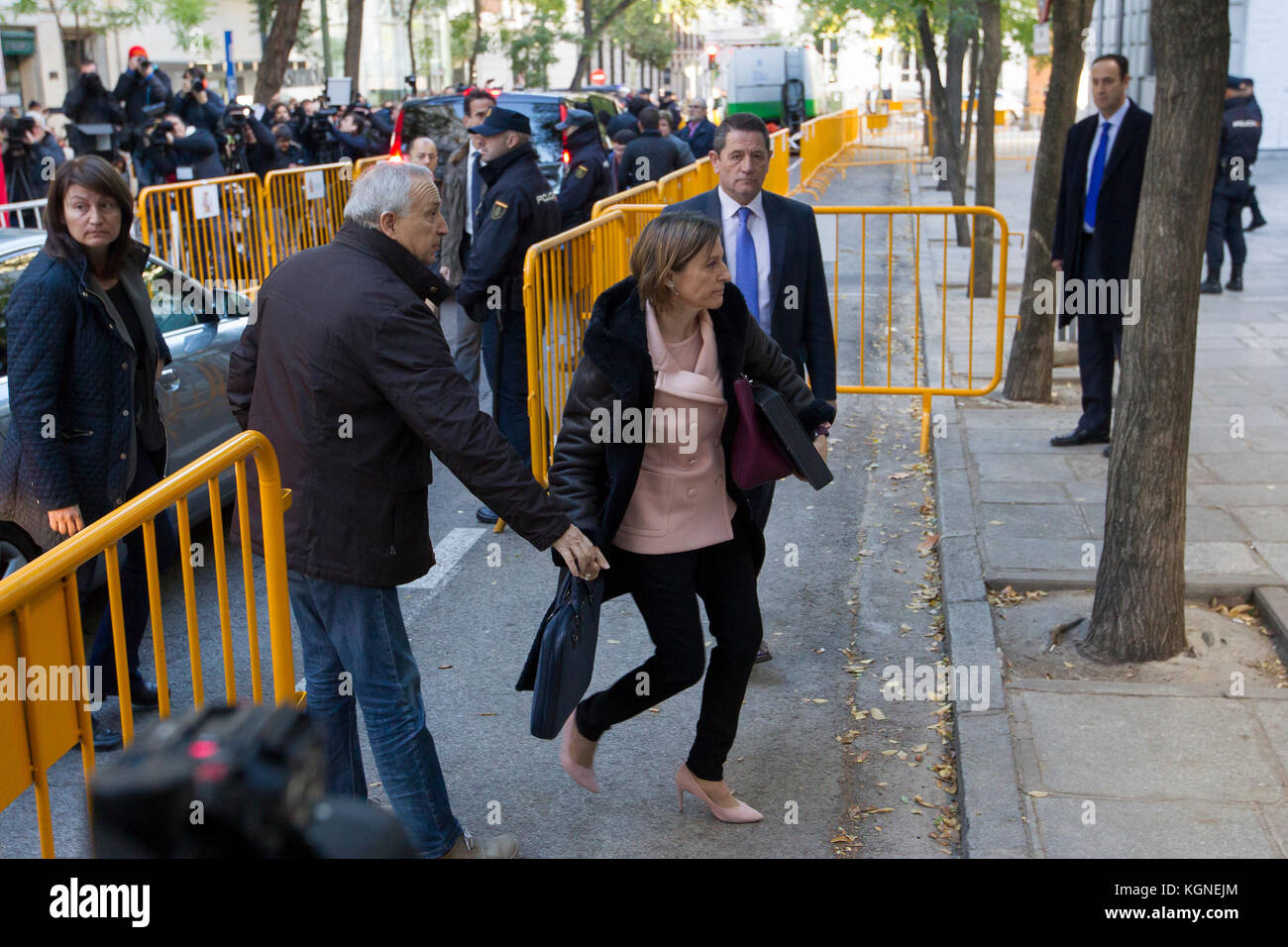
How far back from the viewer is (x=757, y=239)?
5.30 m

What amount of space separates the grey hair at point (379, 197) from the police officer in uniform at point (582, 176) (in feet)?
28.3

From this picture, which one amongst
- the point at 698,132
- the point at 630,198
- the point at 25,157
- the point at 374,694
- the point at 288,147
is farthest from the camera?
the point at 698,132

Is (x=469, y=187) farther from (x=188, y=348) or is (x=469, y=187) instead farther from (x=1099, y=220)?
(x=1099, y=220)

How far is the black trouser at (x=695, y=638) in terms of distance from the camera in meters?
4.02

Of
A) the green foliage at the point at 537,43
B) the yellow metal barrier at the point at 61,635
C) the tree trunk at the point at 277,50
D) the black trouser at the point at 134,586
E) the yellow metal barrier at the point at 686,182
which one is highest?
the green foliage at the point at 537,43

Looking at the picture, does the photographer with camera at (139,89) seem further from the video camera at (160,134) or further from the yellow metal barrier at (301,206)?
the yellow metal barrier at (301,206)

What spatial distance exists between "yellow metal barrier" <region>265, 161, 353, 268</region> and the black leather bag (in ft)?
31.5

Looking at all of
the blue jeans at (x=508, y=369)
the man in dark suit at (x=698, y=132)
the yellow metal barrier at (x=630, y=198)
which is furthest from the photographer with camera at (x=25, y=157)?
the blue jeans at (x=508, y=369)

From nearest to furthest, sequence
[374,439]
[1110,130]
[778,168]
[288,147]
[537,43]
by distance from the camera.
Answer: [374,439] < [1110,130] < [288,147] < [778,168] < [537,43]

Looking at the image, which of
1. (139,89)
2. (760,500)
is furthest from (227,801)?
(139,89)

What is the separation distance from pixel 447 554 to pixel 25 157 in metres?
11.6

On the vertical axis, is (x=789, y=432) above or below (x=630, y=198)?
below
